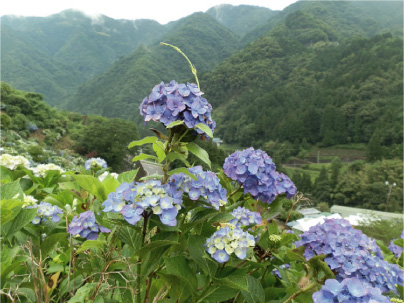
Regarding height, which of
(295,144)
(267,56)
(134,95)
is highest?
(267,56)

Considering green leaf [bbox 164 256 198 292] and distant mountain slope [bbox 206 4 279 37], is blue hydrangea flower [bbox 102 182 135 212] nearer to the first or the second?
green leaf [bbox 164 256 198 292]

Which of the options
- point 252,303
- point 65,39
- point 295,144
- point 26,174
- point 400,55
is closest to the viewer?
point 252,303

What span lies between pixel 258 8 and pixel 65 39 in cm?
9942

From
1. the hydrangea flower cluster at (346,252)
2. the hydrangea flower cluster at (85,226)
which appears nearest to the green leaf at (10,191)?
the hydrangea flower cluster at (85,226)

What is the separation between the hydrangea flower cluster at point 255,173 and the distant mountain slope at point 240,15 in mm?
161797

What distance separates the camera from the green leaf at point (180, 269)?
0.88 meters

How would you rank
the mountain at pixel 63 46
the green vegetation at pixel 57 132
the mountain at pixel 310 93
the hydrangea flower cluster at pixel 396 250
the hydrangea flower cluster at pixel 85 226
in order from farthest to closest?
the mountain at pixel 63 46 < the mountain at pixel 310 93 < the green vegetation at pixel 57 132 < the hydrangea flower cluster at pixel 396 250 < the hydrangea flower cluster at pixel 85 226

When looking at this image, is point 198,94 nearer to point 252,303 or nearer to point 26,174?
point 252,303

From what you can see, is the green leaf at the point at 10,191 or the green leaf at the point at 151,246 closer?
the green leaf at the point at 151,246

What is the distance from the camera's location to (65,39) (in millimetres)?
143500

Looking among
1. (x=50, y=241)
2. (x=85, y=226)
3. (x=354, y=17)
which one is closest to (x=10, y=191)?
(x=50, y=241)

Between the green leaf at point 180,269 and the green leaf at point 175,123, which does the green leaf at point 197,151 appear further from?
the green leaf at point 180,269

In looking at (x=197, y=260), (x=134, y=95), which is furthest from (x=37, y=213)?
(x=134, y=95)

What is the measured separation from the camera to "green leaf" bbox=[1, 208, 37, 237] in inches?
52.5
